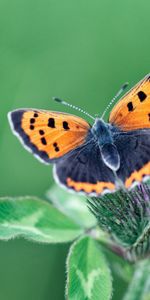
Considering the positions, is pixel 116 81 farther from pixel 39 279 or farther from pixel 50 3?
pixel 39 279

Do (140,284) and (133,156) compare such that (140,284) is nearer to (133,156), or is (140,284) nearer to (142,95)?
(133,156)

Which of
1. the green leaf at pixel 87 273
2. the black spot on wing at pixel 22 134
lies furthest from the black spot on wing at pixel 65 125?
the green leaf at pixel 87 273

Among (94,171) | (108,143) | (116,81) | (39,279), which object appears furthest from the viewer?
(116,81)

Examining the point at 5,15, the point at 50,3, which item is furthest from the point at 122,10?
the point at 5,15

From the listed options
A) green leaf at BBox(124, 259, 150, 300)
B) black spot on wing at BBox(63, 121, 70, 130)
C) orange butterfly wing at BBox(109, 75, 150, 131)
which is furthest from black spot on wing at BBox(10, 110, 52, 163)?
green leaf at BBox(124, 259, 150, 300)

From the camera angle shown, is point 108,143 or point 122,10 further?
point 122,10

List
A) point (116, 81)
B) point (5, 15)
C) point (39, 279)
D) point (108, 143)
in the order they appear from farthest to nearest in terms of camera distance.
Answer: point (5, 15) → point (116, 81) → point (39, 279) → point (108, 143)

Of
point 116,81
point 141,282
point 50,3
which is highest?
point 50,3

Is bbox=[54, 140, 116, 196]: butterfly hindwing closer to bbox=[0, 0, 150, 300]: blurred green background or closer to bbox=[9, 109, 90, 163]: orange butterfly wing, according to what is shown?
bbox=[9, 109, 90, 163]: orange butterfly wing
